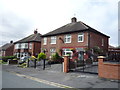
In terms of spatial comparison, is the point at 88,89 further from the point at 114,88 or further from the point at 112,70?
the point at 112,70

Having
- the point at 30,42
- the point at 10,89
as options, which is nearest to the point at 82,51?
the point at 10,89

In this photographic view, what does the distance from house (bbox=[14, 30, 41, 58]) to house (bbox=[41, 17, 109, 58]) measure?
19.4ft

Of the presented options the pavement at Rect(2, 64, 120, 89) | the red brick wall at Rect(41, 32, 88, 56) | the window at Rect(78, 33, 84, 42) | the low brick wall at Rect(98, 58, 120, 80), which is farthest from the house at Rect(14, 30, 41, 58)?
the low brick wall at Rect(98, 58, 120, 80)

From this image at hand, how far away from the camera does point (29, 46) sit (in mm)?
33594

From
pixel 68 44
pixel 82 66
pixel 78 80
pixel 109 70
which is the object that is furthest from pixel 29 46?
pixel 109 70

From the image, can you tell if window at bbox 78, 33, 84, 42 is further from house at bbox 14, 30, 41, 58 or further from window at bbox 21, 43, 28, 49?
window at bbox 21, 43, 28, 49

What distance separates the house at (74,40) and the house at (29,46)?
5.91m

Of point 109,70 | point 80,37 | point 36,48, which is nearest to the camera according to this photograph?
point 109,70

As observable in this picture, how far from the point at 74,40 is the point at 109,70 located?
42.8 ft

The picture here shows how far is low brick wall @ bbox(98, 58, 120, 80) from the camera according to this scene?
8195 millimetres

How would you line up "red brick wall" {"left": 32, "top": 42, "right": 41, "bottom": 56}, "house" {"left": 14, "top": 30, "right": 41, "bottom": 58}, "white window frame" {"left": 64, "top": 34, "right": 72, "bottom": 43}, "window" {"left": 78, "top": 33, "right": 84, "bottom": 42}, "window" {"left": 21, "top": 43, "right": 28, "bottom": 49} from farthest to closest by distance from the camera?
"window" {"left": 21, "top": 43, "right": 28, "bottom": 49}, "house" {"left": 14, "top": 30, "right": 41, "bottom": 58}, "red brick wall" {"left": 32, "top": 42, "right": 41, "bottom": 56}, "white window frame" {"left": 64, "top": 34, "right": 72, "bottom": 43}, "window" {"left": 78, "top": 33, "right": 84, "bottom": 42}

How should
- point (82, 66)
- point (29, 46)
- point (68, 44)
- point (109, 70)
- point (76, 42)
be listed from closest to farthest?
1. point (109, 70)
2. point (82, 66)
3. point (76, 42)
4. point (68, 44)
5. point (29, 46)

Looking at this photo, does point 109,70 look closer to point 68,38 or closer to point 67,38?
point 68,38

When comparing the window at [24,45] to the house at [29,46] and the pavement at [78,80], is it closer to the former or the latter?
the house at [29,46]
